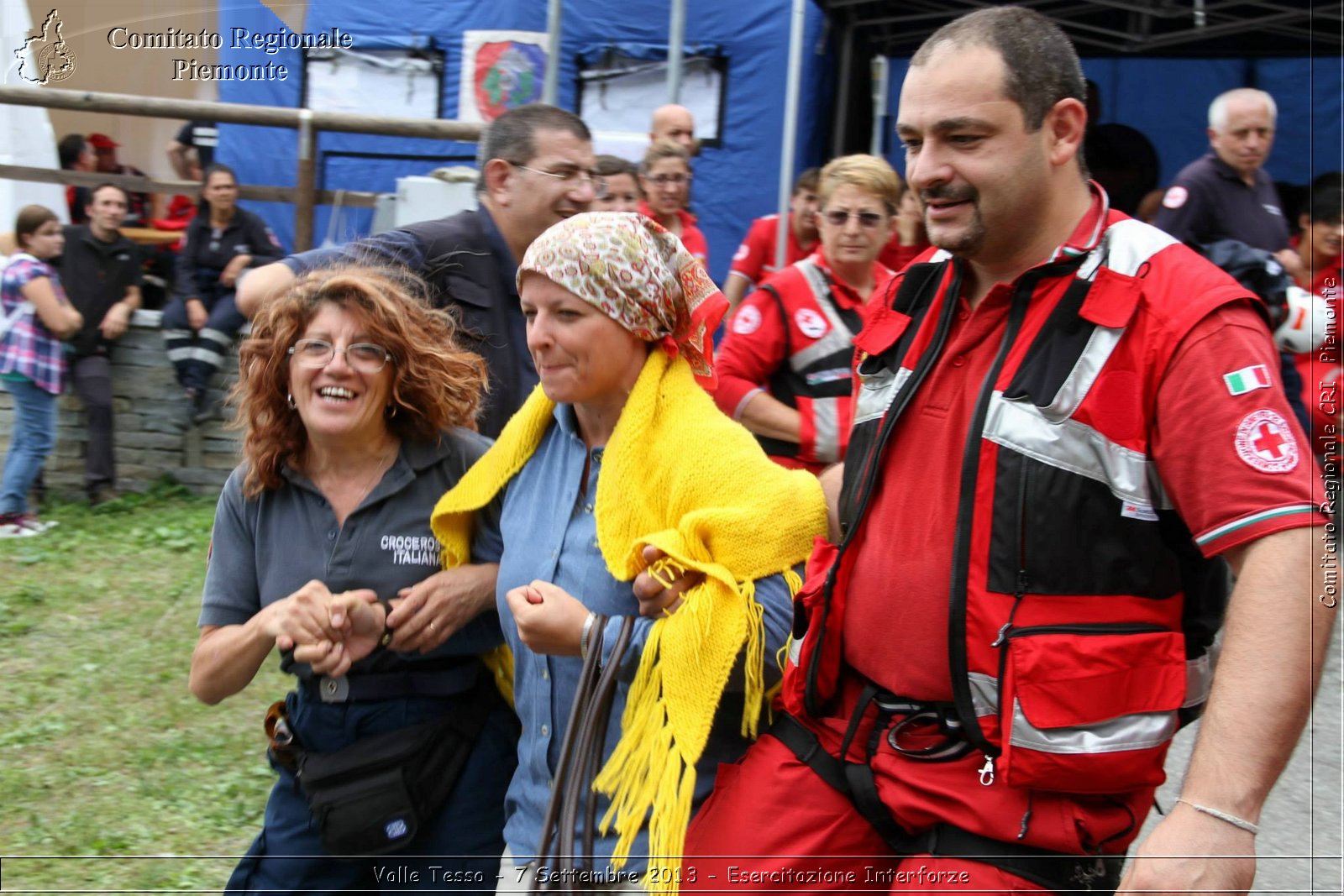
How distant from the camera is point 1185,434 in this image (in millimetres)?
1870

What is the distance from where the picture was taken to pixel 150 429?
26.4ft

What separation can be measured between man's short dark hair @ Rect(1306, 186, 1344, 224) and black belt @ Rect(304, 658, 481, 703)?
16.6 ft

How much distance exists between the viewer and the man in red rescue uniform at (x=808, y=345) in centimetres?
446

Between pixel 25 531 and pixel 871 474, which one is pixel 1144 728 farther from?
pixel 25 531

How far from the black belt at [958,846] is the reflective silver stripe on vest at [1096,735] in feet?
0.71

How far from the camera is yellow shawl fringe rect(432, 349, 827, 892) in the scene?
2285 millimetres

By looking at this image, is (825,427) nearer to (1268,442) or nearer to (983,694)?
(983,694)

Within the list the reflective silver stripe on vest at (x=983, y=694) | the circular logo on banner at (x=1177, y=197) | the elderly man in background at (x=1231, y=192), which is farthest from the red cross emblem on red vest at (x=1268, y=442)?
the circular logo on banner at (x=1177, y=197)

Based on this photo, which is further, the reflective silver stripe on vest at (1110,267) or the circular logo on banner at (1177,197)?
the circular logo on banner at (1177,197)

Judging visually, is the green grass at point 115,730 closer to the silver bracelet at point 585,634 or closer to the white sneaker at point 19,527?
the white sneaker at point 19,527

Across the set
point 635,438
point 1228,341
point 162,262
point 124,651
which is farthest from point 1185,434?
point 162,262

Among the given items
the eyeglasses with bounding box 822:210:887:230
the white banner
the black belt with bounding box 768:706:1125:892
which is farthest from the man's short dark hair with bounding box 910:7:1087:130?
the white banner

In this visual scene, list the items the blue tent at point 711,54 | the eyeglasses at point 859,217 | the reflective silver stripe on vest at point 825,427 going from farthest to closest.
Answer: the blue tent at point 711,54 → the eyeglasses at point 859,217 → the reflective silver stripe on vest at point 825,427

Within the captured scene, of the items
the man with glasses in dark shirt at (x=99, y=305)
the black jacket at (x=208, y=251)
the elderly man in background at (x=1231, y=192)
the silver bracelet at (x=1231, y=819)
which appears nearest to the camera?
the silver bracelet at (x=1231, y=819)
